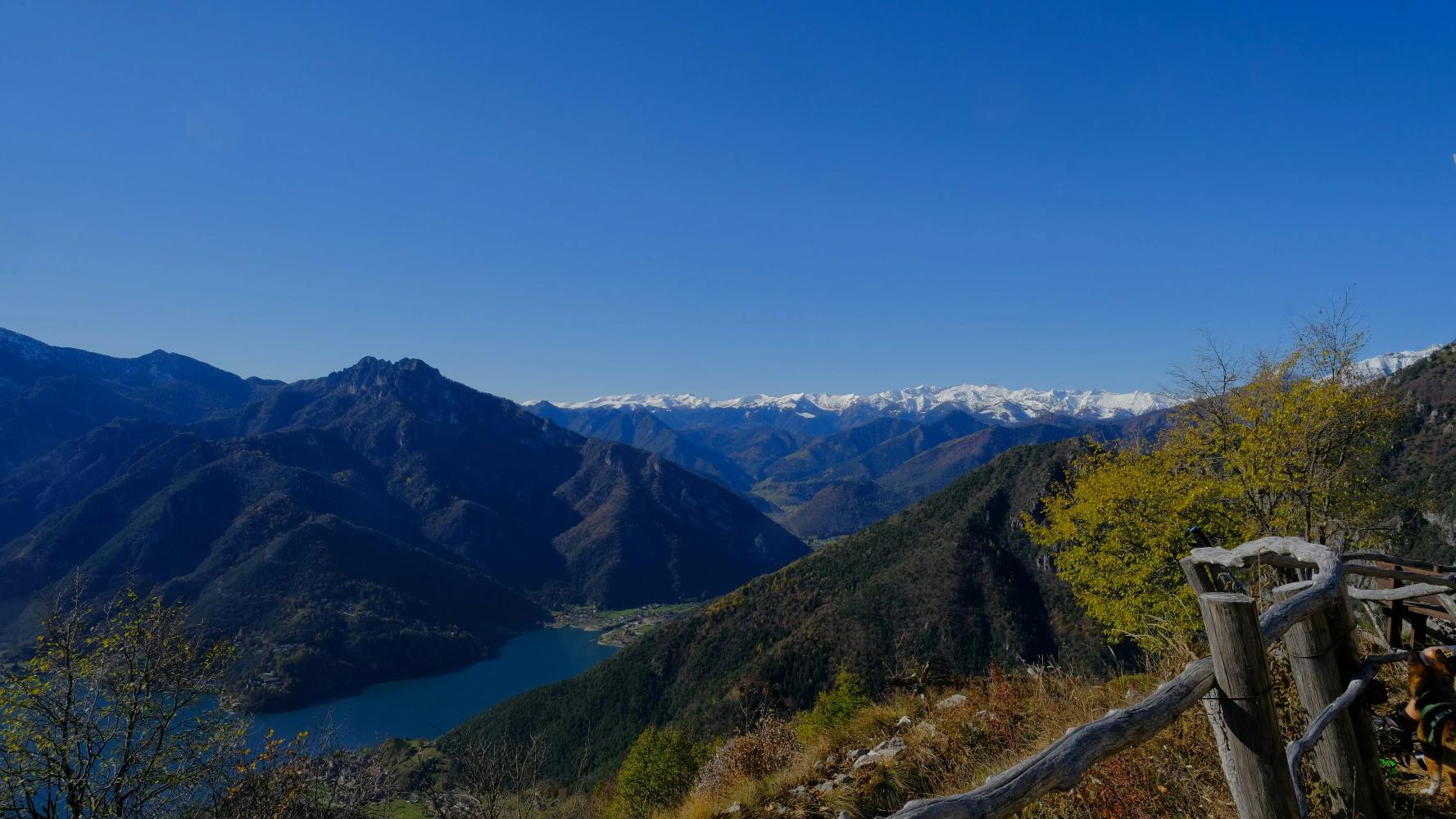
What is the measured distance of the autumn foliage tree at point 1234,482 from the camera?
17.2m

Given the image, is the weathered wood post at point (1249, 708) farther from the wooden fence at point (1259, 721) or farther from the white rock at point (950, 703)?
the white rock at point (950, 703)

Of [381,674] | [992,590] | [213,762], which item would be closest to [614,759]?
[992,590]

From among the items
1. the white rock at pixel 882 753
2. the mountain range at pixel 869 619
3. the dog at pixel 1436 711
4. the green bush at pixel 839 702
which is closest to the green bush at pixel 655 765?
the green bush at pixel 839 702

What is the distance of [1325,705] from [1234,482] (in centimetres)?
1796

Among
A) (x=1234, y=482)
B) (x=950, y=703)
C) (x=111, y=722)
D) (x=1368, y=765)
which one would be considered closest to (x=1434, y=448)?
(x=1234, y=482)

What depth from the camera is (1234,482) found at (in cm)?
1822

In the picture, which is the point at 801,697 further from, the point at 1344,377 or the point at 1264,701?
the point at 1264,701

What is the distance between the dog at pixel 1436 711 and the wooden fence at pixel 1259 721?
381mm

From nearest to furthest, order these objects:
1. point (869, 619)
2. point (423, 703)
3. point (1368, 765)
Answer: point (1368, 765) < point (869, 619) < point (423, 703)

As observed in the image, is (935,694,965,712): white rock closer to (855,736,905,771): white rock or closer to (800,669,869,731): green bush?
(855,736,905,771): white rock

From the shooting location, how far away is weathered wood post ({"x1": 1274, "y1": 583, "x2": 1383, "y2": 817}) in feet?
12.3

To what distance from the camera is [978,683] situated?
10727 mm

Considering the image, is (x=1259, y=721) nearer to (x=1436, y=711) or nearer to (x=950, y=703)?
(x=1436, y=711)

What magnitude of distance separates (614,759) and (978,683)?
9969 cm
